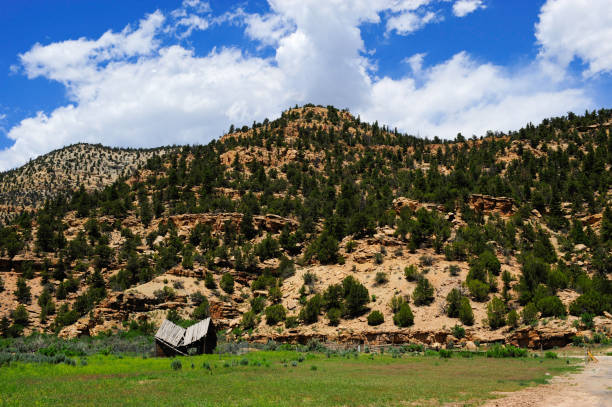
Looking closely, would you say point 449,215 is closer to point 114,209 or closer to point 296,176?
point 296,176

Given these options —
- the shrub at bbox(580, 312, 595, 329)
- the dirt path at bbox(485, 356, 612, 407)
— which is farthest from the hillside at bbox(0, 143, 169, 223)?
the dirt path at bbox(485, 356, 612, 407)

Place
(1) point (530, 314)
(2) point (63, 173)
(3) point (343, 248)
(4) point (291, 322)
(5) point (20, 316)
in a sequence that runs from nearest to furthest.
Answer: (1) point (530, 314) < (4) point (291, 322) < (5) point (20, 316) < (3) point (343, 248) < (2) point (63, 173)

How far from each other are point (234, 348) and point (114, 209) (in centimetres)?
4529

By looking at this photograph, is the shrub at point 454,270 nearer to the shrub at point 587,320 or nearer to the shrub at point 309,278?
the shrub at point 587,320

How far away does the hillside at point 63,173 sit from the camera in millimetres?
112625

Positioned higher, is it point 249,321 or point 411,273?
point 411,273

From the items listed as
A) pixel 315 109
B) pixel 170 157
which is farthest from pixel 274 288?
pixel 315 109

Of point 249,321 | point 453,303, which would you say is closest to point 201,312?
point 249,321

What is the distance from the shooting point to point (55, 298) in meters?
55.8

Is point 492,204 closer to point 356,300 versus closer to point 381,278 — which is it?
point 381,278

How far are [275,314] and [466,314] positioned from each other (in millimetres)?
21013

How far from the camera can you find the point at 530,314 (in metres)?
38.2

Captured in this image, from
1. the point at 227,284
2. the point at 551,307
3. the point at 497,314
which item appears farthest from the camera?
the point at 227,284

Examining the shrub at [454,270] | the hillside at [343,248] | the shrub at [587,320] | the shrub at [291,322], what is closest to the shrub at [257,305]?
the hillside at [343,248]
